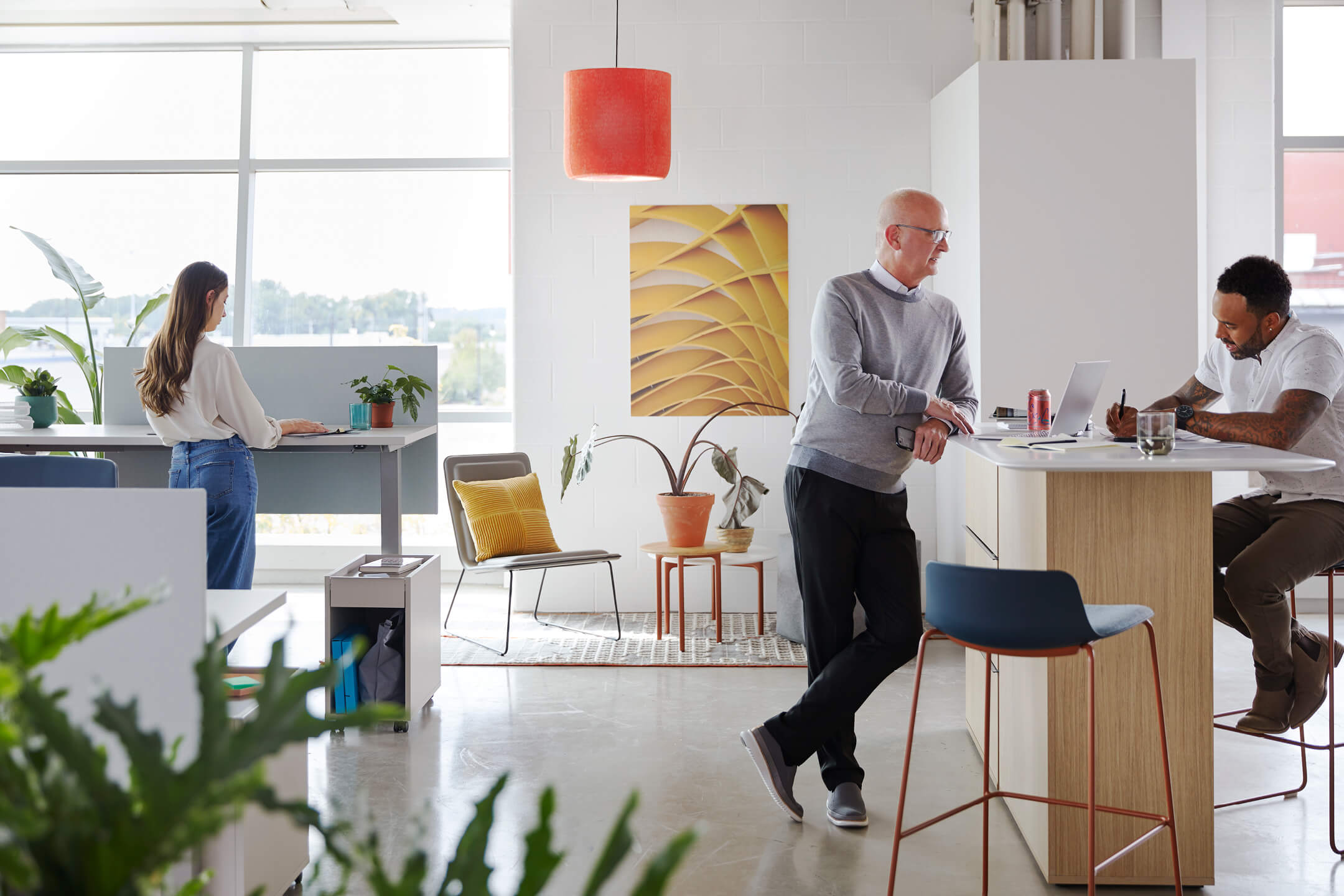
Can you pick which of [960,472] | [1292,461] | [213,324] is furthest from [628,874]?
[960,472]

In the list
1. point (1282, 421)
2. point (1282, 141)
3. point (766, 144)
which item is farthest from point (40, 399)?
point (1282, 141)

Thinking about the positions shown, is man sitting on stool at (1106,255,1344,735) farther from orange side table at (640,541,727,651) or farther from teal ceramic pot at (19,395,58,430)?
teal ceramic pot at (19,395,58,430)

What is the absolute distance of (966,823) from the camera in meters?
3.17

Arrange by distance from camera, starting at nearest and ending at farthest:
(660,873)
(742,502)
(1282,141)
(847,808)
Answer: (660,873) → (847,808) → (742,502) → (1282,141)

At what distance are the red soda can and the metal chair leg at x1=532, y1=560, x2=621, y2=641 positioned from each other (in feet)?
8.35

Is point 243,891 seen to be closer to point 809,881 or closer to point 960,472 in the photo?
point 809,881

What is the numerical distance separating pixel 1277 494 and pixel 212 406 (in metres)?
3.45

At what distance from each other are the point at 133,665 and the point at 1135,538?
7.04 feet

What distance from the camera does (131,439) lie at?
4.71m

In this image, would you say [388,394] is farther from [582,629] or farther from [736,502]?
[736,502]

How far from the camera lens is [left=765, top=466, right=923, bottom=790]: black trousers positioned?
3.04 metres

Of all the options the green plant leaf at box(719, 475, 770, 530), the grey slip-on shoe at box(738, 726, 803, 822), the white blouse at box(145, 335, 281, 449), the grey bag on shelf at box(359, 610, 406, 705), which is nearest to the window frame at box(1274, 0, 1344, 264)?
the green plant leaf at box(719, 475, 770, 530)

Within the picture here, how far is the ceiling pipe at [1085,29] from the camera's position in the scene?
5.17 meters

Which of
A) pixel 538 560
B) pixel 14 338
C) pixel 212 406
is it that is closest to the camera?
pixel 212 406
